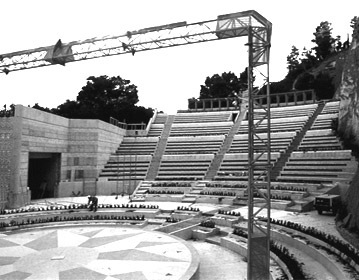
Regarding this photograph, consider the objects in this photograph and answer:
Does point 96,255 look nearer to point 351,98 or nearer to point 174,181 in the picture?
point 174,181

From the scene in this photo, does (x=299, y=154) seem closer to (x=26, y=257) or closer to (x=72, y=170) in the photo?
(x=72, y=170)

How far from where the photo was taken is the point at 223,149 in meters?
38.8

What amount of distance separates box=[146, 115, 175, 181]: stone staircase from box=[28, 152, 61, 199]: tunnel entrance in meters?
9.50

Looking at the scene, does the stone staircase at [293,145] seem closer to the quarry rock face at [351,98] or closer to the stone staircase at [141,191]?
the quarry rock face at [351,98]

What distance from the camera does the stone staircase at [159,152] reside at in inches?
1389

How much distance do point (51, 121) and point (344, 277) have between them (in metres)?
27.5

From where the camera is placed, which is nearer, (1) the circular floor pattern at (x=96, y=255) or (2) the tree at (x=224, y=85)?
(1) the circular floor pattern at (x=96, y=255)

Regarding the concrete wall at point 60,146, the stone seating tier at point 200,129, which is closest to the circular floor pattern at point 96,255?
the concrete wall at point 60,146

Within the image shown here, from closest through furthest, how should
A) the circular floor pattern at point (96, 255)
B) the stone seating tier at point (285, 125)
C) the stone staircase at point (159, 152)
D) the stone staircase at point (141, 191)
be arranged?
the circular floor pattern at point (96, 255)
the stone staircase at point (141, 191)
the stone staircase at point (159, 152)
the stone seating tier at point (285, 125)

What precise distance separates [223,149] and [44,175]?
2045 cm

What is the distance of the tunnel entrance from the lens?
31.2 m

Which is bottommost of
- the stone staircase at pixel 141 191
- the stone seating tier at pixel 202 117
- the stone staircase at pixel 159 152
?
the stone staircase at pixel 141 191

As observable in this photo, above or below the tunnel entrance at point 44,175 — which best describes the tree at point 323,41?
above

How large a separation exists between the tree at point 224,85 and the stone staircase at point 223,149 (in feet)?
58.7
